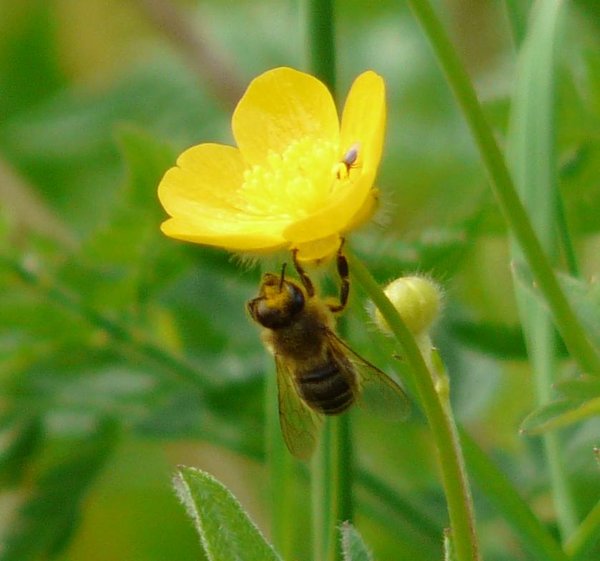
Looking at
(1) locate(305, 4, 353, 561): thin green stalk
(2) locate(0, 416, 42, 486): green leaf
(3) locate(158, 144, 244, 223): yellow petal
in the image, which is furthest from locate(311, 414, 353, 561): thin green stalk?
(2) locate(0, 416, 42, 486): green leaf

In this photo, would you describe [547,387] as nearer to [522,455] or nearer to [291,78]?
[291,78]

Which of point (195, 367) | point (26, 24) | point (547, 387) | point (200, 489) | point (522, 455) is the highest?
point (26, 24)

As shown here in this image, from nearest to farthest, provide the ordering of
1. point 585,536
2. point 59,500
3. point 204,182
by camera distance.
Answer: point 585,536
point 204,182
point 59,500

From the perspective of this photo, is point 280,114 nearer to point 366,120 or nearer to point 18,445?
point 366,120

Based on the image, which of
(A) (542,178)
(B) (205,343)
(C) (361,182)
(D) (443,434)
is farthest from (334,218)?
(B) (205,343)

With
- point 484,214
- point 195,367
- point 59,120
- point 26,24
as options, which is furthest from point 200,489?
point 26,24

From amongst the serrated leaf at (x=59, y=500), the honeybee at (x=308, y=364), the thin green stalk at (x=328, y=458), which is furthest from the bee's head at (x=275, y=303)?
the serrated leaf at (x=59, y=500)
